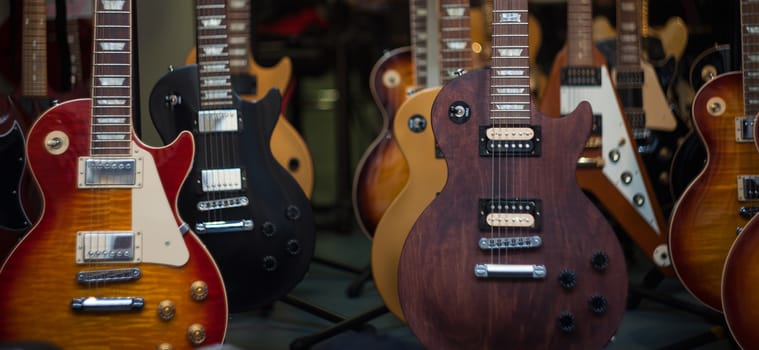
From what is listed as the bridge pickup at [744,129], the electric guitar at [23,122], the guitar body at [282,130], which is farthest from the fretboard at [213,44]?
the bridge pickup at [744,129]

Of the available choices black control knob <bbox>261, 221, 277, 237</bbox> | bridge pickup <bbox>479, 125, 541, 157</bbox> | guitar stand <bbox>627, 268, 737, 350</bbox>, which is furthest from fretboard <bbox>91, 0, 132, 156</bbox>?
guitar stand <bbox>627, 268, 737, 350</bbox>

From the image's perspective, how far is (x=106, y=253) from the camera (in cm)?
230

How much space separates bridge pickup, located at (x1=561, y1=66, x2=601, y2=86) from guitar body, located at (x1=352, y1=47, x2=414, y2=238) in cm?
69

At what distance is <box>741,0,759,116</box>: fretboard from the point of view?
9.25ft

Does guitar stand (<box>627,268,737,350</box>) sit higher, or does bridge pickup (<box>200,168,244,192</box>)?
bridge pickup (<box>200,168,244,192</box>)

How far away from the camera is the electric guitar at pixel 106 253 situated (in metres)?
2.27

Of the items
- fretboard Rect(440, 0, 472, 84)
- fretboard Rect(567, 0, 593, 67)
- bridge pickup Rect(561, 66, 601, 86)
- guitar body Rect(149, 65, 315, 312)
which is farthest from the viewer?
fretboard Rect(567, 0, 593, 67)

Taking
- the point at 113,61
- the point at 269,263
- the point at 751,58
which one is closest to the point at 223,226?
the point at 269,263

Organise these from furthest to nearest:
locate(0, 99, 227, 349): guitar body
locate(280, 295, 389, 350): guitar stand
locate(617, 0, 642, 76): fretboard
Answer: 1. locate(617, 0, 642, 76): fretboard
2. locate(280, 295, 389, 350): guitar stand
3. locate(0, 99, 227, 349): guitar body

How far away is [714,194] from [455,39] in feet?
3.67

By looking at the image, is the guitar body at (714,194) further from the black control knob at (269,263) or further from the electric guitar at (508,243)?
the black control knob at (269,263)

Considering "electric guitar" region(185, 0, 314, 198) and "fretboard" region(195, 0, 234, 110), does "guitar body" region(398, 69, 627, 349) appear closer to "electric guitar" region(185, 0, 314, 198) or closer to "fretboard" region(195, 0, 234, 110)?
"fretboard" region(195, 0, 234, 110)

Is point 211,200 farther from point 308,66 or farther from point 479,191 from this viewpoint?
point 308,66

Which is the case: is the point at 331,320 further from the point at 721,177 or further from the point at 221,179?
the point at 721,177
